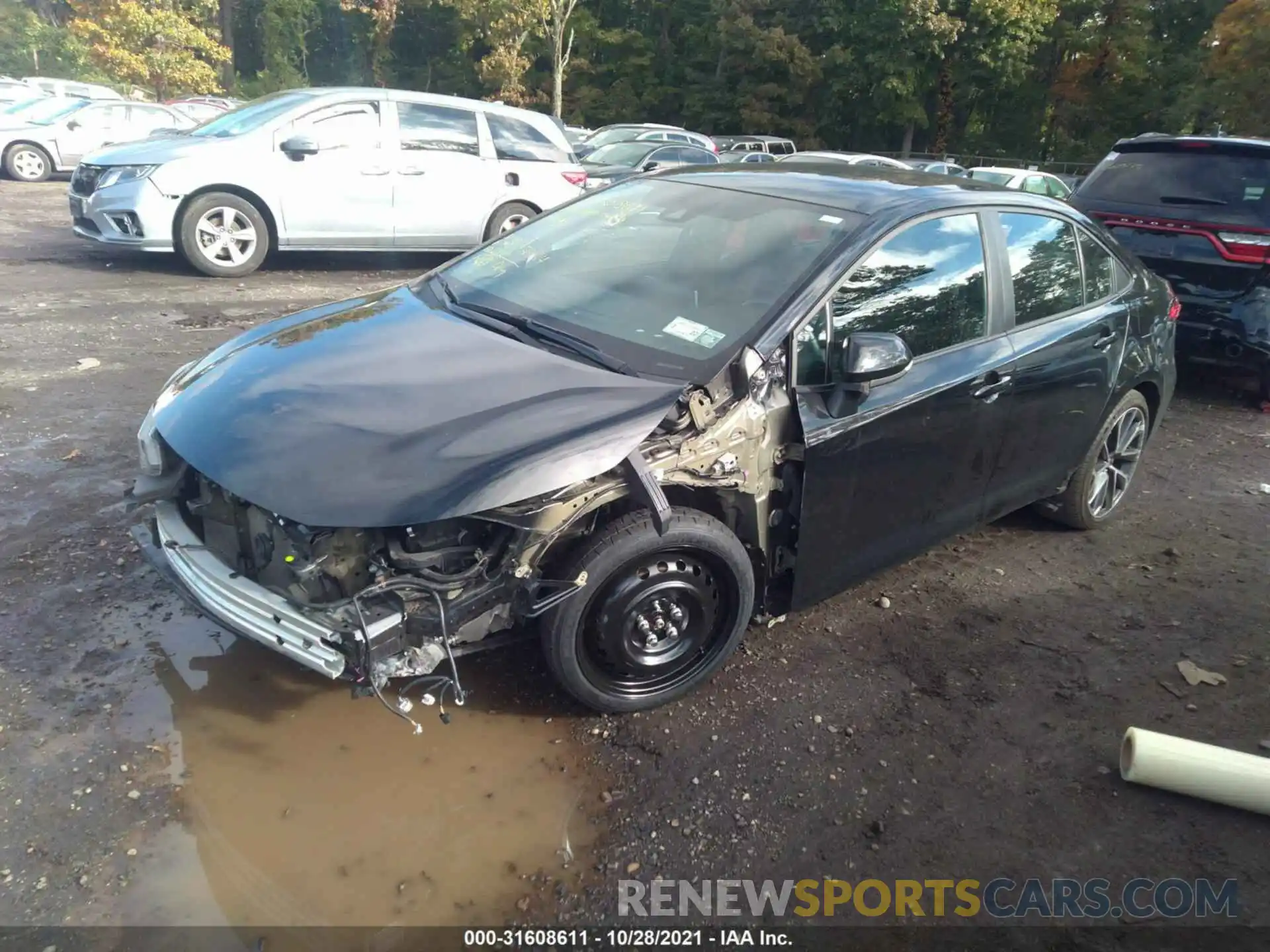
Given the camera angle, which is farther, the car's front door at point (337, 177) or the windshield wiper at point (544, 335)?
the car's front door at point (337, 177)

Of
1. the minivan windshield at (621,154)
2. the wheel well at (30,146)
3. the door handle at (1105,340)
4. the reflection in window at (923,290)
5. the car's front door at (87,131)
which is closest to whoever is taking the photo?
the reflection in window at (923,290)

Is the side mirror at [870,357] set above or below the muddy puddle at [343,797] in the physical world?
above

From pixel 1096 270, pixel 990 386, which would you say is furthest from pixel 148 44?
pixel 990 386

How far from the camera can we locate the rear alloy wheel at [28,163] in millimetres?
16281

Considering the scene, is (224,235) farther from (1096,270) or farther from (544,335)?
(1096,270)

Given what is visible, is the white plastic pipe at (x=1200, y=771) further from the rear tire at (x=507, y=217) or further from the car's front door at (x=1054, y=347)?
the rear tire at (x=507, y=217)

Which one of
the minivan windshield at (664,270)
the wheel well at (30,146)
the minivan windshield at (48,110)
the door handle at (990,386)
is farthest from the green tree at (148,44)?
the door handle at (990,386)

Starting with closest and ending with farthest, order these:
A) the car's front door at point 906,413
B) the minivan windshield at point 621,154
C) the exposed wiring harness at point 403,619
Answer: the exposed wiring harness at point 403,619 → the car's front door at point 906,413 → the minivan windshield at point 621,154

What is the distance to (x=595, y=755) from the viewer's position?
2996mm

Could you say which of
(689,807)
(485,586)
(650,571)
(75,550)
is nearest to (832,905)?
(689,807)

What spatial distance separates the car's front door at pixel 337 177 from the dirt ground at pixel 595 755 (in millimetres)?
5312

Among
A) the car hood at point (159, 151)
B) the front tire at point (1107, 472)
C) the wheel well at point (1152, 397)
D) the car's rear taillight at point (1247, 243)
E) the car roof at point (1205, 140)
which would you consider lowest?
the front tire at point (1107, 472)

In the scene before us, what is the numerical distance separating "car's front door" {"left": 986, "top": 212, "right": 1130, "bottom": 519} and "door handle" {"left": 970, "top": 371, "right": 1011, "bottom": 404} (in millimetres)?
76

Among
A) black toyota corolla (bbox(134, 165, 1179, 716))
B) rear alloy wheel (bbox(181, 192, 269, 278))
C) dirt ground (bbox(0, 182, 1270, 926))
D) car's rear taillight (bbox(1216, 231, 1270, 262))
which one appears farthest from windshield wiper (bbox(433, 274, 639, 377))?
rear alloy wheel (bbox(181, 192, 269, 278))
